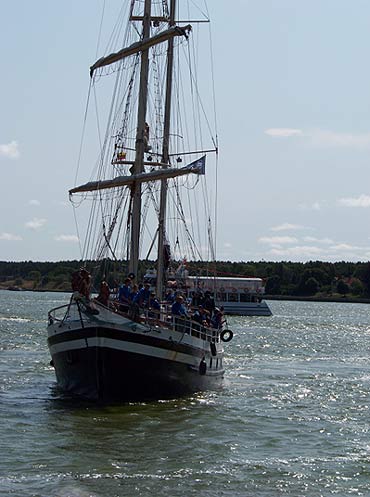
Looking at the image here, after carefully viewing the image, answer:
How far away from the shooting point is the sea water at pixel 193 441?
60.1 ft

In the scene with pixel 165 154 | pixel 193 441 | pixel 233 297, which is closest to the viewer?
pixel 193 441

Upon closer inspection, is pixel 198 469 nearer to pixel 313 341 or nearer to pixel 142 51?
pixel 142 51

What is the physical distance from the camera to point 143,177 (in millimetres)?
34000

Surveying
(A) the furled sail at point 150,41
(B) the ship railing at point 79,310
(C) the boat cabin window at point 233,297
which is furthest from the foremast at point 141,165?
(C) the boat cabin window at point 233,297

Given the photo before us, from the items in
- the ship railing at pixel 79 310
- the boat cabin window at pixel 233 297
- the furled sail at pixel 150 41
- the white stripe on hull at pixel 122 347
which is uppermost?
the furled sail at pixel 150 41

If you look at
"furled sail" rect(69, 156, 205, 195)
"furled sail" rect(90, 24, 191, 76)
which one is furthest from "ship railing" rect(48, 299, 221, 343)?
"furled sail" rect(90, 24, 191, 76)

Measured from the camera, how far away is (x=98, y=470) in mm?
19109

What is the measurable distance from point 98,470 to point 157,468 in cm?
116

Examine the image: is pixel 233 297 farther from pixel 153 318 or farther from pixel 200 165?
pixel 153 318

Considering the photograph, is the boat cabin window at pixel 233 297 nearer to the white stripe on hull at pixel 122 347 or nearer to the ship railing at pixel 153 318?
the ship railing at pixel 153 318

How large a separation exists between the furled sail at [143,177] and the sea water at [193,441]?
21.9 ft

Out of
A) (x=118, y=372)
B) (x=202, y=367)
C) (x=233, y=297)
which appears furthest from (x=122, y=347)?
(x=233, y=297)

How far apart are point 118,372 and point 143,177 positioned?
8.95 m

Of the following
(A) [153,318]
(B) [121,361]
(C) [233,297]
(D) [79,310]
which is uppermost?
(C) [233,297]
